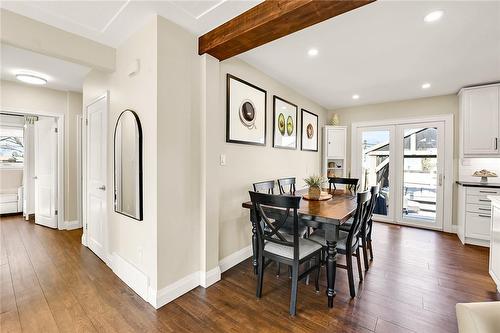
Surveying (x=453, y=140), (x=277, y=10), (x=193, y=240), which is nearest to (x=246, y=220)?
(x=193, y=240)

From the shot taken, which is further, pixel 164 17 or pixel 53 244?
pixel 53 244

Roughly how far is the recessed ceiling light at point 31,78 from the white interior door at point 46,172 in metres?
0.81

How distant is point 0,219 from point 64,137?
265 cm

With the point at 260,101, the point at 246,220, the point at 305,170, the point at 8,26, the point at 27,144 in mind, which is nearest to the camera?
the point at 8,26

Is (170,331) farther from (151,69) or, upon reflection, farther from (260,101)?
(260,101)

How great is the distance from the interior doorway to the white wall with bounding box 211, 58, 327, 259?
3.36 meters

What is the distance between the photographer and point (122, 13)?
1.92 metres

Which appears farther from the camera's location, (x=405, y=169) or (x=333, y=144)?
(x=333, y=144)

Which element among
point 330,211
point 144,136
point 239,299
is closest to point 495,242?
point 330,211

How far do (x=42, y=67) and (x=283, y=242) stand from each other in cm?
395

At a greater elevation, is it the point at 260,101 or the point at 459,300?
the point at 260,101

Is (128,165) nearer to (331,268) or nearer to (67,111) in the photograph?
(331,268)

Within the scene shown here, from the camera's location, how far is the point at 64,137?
4.01 metres

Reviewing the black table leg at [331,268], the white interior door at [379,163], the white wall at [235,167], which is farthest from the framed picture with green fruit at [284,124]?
the white interior door at [379,163]
